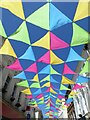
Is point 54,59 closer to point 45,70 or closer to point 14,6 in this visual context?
point 45,70

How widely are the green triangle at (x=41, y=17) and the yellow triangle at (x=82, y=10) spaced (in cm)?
108

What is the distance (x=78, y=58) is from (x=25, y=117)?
1694cm

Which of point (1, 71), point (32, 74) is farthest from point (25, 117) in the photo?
point (32, 74)

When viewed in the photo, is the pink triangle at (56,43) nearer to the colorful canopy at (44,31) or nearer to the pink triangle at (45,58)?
the colorful canopy at (44,31)

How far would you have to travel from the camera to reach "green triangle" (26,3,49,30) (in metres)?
8.12

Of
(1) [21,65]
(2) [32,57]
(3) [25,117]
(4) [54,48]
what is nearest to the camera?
(4) [54,48]

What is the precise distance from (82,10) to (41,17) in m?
1.52

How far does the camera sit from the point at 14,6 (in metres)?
8.11

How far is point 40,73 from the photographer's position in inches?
486

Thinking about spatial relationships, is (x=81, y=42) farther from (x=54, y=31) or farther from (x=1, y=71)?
(x=1, y=71)

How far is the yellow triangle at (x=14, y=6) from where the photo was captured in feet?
26.3

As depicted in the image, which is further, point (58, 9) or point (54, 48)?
point (54, 48)

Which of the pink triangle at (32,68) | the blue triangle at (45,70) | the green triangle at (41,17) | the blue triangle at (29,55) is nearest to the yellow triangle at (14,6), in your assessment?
the green triangle at (41,17)

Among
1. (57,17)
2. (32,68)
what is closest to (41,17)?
(57,17)
